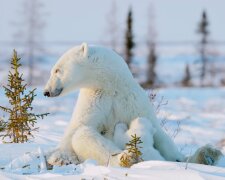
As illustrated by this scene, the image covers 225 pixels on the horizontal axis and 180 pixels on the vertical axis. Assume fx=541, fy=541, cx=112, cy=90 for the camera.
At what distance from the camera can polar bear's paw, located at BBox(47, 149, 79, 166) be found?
4766 mm

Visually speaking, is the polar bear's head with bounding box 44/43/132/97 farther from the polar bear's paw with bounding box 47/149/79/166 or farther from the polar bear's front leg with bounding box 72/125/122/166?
the polar bear's paw with bounding box 47/149/79/166

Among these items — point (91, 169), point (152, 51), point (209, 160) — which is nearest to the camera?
point (91, 169)

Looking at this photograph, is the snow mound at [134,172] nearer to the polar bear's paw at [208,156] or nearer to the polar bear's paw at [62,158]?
the polar bear's paw at [62,158]

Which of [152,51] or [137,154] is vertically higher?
[152,51]

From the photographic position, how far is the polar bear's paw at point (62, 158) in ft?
15.6

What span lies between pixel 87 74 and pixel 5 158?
108 cm

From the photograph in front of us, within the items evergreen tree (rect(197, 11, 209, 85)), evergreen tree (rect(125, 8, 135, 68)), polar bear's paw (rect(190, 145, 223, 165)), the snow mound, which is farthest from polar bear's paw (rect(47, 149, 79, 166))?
evergreen tree (rect(197, 11, 209, 85))

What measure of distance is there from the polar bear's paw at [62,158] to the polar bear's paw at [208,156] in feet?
3.47

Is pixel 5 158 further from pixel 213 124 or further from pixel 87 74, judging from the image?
pixel 213 124

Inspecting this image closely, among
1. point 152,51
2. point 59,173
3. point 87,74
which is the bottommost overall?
point 59,173

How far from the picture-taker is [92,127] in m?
4.84

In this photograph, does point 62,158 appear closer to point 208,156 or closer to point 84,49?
point 84,49

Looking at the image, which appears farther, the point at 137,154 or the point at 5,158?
the point at 5,158

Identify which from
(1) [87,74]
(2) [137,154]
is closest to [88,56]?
(1) [87,74]
